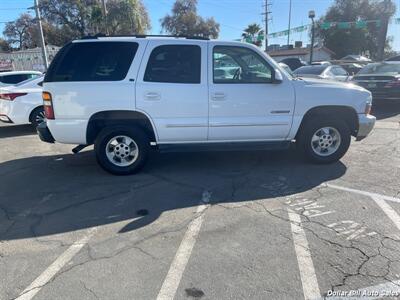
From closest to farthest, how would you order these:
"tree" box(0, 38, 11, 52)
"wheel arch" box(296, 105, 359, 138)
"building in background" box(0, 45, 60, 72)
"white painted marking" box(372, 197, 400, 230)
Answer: "white painted marking" box(372, 197, 400, 230), "wheel arch" box(296, 105, 359, 138), "building in background" box(0, 45, 60, 72), "tree" box(0, 38, 11, 52)

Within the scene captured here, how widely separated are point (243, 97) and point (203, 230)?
2285mm

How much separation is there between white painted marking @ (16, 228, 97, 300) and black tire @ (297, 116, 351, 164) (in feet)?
11.8

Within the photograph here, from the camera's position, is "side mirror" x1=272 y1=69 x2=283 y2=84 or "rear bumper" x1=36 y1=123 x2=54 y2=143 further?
"rear bumper" x1=36 y1=123 x2=54 y2=143

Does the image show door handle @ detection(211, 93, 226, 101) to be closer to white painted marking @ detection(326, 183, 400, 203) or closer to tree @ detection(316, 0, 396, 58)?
white painted marking @ detection(326, 183, 400, 203)

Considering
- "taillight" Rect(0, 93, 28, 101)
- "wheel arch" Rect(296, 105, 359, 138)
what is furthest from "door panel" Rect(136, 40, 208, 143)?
"taillight" Rect(0, 93, 28, 101)

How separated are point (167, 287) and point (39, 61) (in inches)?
1463

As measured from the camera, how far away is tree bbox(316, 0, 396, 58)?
166ft

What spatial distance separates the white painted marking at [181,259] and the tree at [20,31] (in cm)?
7029

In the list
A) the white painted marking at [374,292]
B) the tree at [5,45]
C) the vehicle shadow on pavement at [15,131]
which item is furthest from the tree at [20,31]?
the white painted marking at [374,292]

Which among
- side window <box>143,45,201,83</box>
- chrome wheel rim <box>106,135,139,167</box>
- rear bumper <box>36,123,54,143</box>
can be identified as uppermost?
side window <box>143,45,201,83</box>

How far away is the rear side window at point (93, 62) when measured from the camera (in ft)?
15.7

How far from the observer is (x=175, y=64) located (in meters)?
4.91

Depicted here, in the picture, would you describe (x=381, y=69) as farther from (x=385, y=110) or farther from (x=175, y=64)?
(x=175, y=64)

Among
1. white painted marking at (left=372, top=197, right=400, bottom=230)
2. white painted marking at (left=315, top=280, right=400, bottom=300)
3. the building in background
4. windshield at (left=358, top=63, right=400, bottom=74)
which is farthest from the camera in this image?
the building in background
